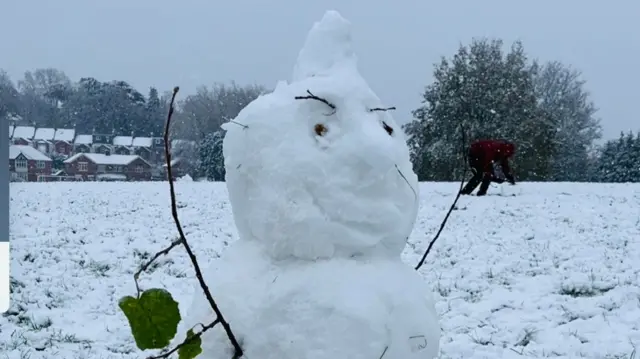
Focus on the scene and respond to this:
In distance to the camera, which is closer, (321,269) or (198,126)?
(321,269)

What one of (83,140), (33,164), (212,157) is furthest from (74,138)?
(212,157)

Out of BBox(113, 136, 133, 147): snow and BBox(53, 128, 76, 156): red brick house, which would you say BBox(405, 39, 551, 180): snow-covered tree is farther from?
BBox(53, 128, 76, 156): red brick house

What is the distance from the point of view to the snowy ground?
505 centimetres

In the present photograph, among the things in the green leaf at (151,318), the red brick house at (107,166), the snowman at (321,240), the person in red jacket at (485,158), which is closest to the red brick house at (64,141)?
the red brick house at (107,166)

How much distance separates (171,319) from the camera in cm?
154

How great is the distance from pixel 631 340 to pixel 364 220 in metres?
3.82

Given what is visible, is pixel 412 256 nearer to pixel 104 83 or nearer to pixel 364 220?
pixel 364 220

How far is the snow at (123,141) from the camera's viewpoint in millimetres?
43219

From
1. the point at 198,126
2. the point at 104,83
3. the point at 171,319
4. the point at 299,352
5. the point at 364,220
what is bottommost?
the point at 299,352

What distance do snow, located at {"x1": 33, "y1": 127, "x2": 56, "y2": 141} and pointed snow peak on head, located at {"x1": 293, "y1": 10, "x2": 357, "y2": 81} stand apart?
44989 mm

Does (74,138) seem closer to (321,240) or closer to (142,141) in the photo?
(142,141)

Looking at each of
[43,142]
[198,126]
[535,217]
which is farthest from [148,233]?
[43,142]

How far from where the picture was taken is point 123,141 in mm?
43938

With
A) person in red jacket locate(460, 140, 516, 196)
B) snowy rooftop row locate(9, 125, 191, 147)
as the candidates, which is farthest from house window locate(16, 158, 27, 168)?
person in red jacket locate(460, 140, 516, 196)
